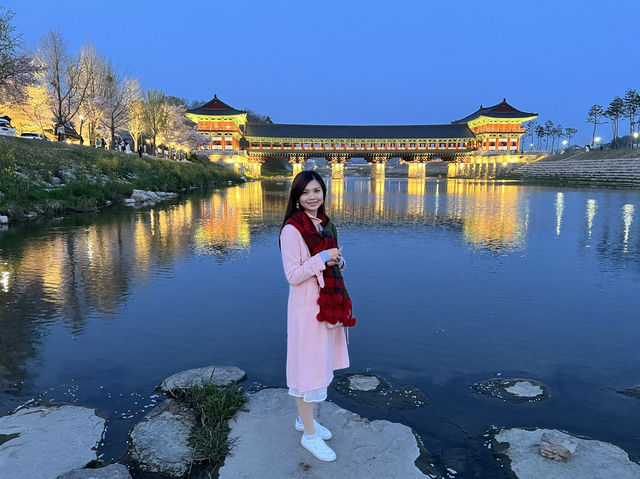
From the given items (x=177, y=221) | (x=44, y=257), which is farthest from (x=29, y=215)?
(x=44, y=257)

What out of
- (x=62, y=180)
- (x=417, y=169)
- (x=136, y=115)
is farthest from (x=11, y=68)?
(x=417, y=169)

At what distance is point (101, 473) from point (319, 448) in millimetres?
1394

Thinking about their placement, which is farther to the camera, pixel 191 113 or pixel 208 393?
pixel 191 113

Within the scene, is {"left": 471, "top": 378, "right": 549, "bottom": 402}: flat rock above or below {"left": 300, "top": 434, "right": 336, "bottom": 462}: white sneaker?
below

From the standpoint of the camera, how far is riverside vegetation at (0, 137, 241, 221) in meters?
15.4

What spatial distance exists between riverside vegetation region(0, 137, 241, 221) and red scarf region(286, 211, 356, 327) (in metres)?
14.9

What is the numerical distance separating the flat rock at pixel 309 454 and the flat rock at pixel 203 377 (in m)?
0.50

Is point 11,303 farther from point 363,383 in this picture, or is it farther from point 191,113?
point 191,113

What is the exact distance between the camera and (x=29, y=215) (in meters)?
14.7

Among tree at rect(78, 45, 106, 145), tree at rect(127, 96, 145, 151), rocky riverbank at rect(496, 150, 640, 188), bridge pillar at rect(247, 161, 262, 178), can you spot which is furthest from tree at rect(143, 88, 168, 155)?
rocky riverbank at rect(496, 150, 640, 188)

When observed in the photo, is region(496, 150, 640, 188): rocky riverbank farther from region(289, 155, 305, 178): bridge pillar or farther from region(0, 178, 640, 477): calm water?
region(0, 178, 640, 477): calm water

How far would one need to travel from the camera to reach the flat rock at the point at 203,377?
12.5ft

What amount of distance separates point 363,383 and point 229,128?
7410cm

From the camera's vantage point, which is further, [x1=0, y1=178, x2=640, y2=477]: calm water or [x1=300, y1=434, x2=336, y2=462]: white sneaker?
[x1=0, y1=178, x2=640, y2=477]: calm water
